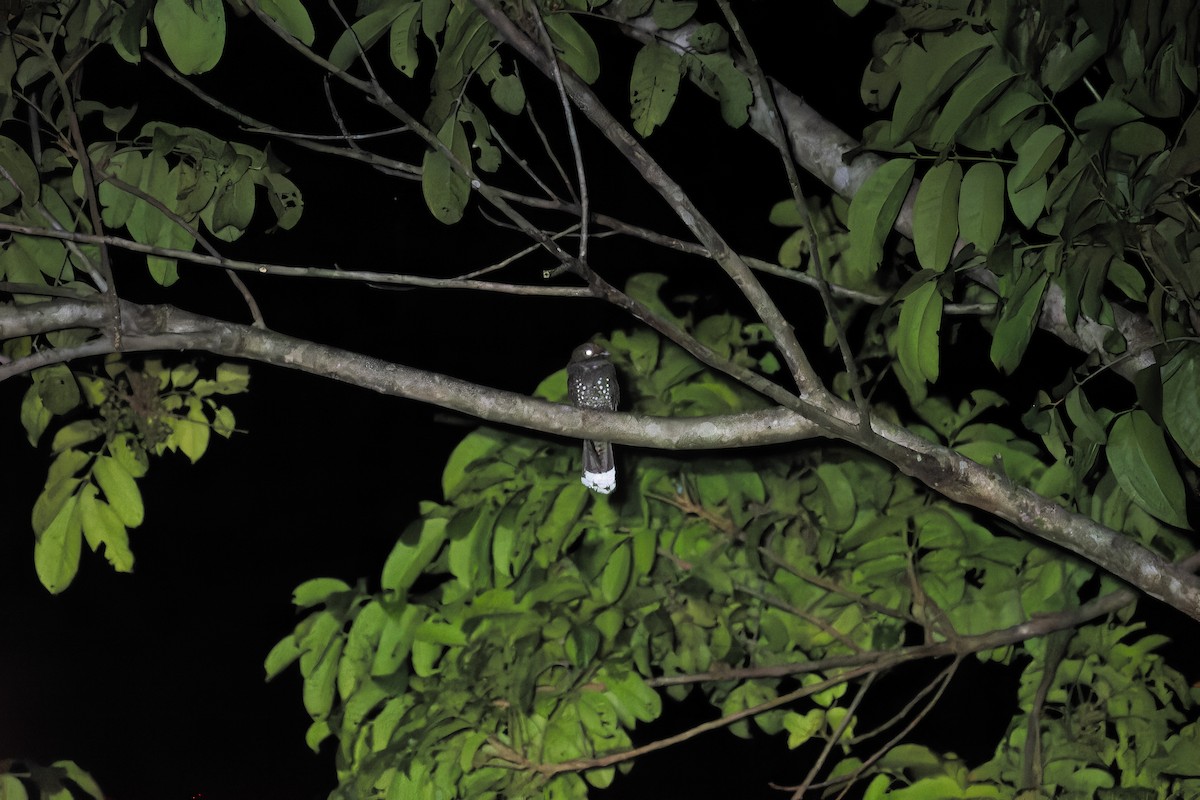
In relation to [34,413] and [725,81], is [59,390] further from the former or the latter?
[725,81]

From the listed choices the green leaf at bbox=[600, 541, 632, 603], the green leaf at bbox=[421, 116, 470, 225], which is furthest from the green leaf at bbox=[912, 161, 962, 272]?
the green leaf at bbox=[600, 541, 632, 603]

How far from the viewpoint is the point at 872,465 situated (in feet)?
4.33

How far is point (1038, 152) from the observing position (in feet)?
2.54

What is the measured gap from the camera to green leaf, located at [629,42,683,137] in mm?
915

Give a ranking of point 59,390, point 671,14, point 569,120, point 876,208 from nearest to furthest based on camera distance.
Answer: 1. point 569,120
2. point 876,208
3. point 671,14
4. point 59,390

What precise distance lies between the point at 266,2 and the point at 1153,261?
704 millimetres

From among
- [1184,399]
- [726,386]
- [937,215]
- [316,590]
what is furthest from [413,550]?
[1184,399]

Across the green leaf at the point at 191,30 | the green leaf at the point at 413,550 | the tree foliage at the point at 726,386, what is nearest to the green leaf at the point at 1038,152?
the tree foliage at the point at 726,386

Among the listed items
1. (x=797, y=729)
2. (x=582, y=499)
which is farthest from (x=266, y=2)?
→ (x=797, y=729)

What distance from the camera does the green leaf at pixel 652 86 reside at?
0.91 metres

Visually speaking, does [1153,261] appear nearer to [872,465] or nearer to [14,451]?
[872,465]

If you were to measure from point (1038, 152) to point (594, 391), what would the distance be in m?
0.63

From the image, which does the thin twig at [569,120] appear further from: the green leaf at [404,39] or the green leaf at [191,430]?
the green leaf at [191,430]

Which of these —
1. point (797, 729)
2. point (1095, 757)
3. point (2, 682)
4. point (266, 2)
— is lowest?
point (1095, 757)
